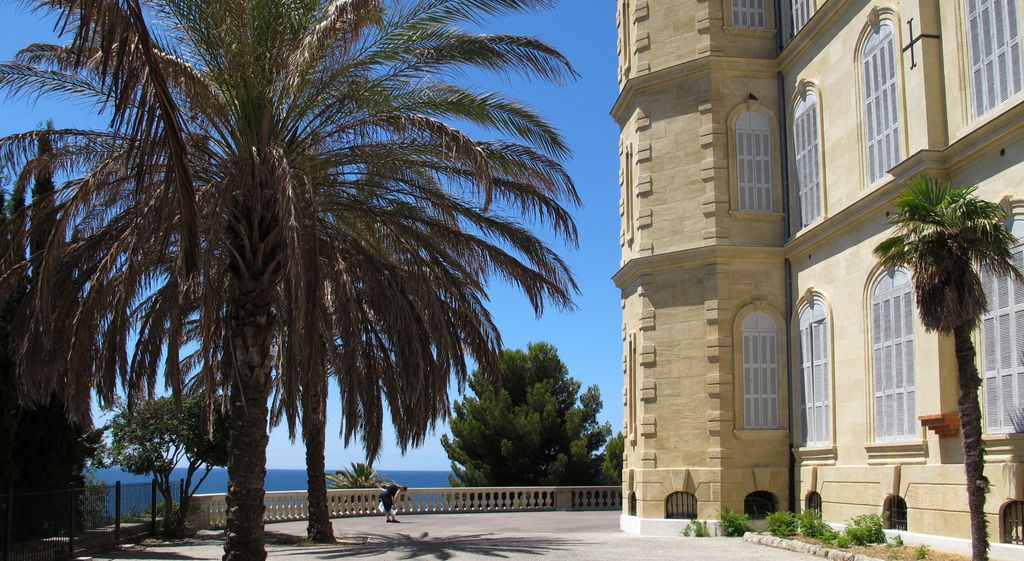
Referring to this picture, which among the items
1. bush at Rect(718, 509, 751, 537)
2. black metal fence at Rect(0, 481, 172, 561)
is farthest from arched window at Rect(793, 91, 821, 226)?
black metal fence at Rect(0, 481, 172, 561)

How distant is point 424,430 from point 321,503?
7.25 meters

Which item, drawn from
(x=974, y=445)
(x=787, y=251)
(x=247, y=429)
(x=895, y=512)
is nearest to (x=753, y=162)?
(x=787, y=251)

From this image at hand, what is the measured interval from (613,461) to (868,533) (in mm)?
23080

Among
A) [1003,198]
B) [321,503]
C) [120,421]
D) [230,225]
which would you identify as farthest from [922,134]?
[120,421]

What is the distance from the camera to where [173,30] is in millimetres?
13734

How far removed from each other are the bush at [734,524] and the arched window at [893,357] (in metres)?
4.12

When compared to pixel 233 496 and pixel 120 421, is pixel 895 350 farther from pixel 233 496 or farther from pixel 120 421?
pixel 120 421

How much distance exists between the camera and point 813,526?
19.5m

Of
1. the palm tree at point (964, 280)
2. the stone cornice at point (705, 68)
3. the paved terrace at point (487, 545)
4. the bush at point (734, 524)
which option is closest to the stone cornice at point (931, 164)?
the palm tree at point (964, 280)

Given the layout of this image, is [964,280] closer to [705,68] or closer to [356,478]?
[705,68]

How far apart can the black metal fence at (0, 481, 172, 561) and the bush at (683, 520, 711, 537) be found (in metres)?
12.1

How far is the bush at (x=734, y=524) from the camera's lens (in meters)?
21.3

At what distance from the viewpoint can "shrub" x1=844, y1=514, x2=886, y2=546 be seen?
1748cm

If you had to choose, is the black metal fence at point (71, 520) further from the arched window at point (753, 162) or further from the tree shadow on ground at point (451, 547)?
the arched window at point (753, 162)
